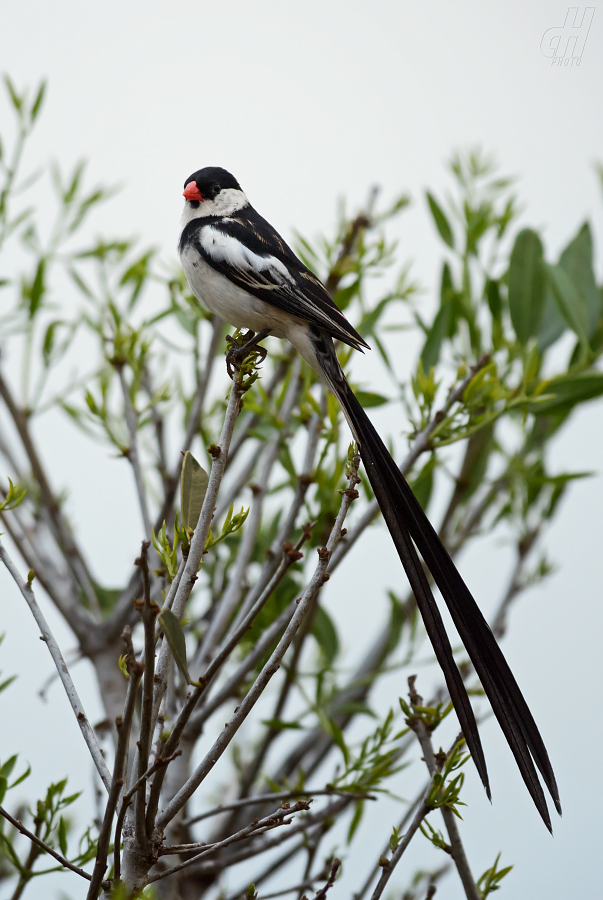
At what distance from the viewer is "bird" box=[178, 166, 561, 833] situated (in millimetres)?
625

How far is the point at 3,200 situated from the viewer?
1035 millimetres

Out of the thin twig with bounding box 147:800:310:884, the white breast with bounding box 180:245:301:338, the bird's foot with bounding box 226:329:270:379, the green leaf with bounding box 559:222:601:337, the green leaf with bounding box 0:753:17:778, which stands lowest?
the thin twig with bounding box 147:800:310:884

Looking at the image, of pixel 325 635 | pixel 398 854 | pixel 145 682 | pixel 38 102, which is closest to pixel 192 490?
pixel 145 682

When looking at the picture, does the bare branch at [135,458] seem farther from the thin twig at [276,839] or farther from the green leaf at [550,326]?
the green leaf at [550,326]

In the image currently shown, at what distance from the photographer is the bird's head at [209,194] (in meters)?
0.96

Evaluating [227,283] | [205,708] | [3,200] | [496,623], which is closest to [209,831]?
[205,708]

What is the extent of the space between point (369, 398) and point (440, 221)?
0.38m

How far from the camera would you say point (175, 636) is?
48 cm

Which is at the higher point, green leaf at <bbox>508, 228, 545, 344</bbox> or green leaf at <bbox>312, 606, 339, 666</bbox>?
green leaf at <bbox>508, 228, 545, 344</bbox>

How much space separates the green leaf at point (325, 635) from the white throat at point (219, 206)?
0.54m

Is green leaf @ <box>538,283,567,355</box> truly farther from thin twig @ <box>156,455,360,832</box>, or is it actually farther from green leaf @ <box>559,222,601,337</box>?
thin twig @ <box>156,455,360,832</box>

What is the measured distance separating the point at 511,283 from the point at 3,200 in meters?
0.67

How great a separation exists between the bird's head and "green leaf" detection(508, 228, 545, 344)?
0.38 m

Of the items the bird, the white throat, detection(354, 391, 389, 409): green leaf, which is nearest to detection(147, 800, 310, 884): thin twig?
the bird
